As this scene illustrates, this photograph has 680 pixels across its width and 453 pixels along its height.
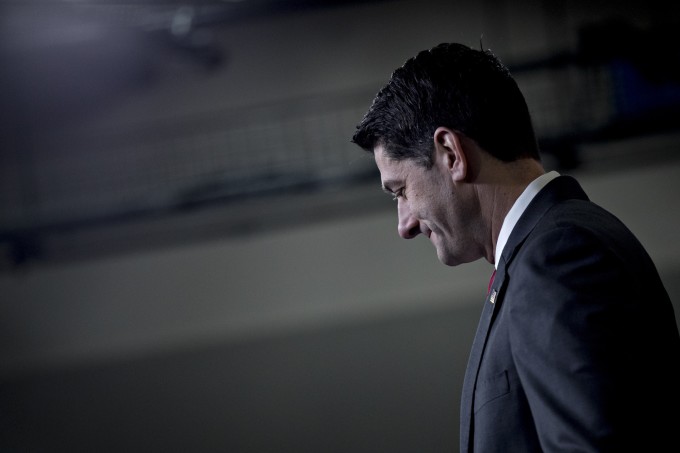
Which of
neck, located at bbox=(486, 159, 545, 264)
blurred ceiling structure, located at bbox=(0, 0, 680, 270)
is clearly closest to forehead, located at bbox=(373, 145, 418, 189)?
neck, located at bbox=(486, 159, 545, 264)

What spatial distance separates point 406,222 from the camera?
1242 mm

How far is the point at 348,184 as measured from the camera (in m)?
3.96

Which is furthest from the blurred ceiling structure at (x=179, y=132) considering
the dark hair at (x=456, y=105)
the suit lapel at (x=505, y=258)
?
the suit lapel at (x=505, y=258)

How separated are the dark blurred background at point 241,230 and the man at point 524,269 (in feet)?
9.38

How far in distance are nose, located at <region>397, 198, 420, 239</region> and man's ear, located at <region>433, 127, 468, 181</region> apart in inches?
6.2

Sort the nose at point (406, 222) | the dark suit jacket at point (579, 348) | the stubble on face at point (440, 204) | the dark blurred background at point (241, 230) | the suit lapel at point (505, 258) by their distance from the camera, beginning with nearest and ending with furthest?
1. the dark suit jacket at point (579, 348)
2. the suit lapel at point (505, 258)
3. the stubble on face at point (440, 204)
4. the nose at point (406, 222)
5. the dark blurred background at point (241, 230)

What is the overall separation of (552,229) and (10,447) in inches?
180

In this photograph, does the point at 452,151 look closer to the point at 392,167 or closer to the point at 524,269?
the point at 392,167

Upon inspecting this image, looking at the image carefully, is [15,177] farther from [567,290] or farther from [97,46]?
[567,290]

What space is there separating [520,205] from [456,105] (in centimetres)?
16

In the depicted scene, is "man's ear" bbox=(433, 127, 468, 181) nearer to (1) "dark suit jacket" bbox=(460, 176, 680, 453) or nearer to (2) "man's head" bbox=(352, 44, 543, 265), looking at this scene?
(2) "man's head" bbox=(352, 44, 543, 265)

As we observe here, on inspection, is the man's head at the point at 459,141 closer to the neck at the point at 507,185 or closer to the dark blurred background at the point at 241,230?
the neck at the point at 507,185

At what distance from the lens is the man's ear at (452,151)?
3.44ft

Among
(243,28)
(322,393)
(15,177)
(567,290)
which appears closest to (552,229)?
(567,290)
